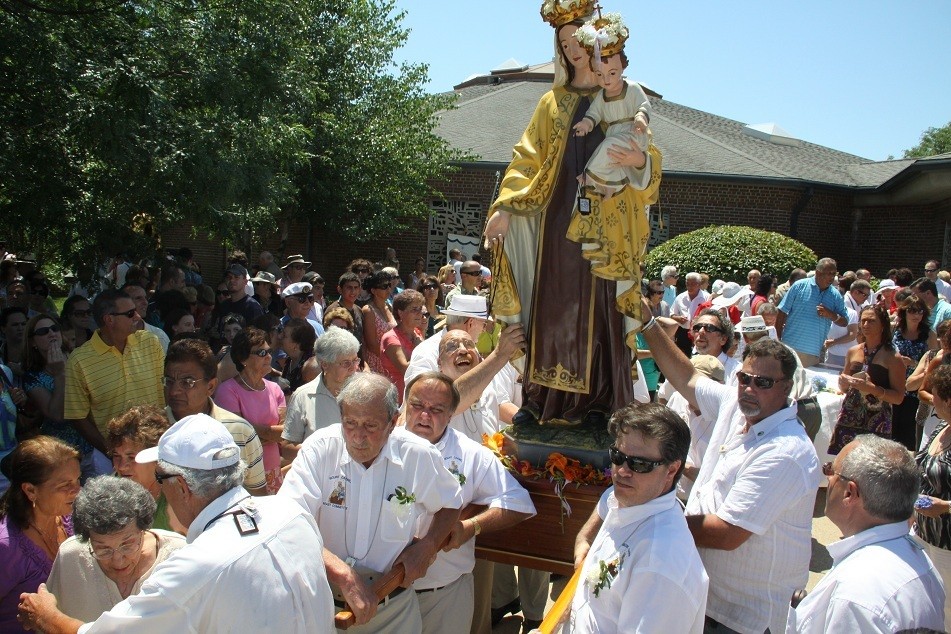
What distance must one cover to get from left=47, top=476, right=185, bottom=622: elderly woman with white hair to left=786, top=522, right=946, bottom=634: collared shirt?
2.34 meters

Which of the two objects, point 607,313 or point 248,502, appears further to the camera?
point 607,313

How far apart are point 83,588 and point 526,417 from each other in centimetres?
223

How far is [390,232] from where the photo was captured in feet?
70.2

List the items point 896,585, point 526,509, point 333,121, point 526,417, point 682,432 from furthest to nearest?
point 333,121, point 526,417, point 526,509, point 682,432, point 896,585

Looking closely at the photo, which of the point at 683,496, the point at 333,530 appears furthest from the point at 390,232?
the point at 333,530

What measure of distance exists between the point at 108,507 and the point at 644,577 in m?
1.93

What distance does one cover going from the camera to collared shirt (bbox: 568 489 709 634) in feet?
8.95

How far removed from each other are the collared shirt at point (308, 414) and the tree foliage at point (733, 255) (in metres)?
11.5

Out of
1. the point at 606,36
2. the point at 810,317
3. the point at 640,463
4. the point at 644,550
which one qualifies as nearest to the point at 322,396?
the point at 606,36

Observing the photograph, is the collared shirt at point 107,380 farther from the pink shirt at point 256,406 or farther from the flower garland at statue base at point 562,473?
the flower garland at statue base at point 562,473

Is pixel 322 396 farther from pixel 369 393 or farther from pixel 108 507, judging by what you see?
pixel 108 507

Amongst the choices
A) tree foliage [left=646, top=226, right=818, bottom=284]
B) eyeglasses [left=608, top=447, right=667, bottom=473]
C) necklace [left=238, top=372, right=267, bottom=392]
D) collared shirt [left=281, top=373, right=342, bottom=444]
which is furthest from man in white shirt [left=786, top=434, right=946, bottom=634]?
tree foliage [left=646, top=226, right=818, bottom=284]

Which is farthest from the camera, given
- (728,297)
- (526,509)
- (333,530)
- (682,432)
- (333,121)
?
(333,121)

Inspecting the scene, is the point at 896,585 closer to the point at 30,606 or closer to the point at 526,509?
the point at 526,509
